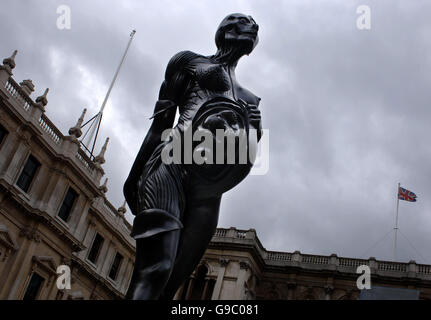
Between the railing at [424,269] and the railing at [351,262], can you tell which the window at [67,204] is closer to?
the railing at [351,262]

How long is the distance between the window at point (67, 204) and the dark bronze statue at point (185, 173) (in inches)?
882

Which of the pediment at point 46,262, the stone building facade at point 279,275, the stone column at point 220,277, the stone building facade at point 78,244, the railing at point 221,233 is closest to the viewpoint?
the stone building facade at point 78,244

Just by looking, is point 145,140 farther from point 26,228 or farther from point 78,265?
point 78,265

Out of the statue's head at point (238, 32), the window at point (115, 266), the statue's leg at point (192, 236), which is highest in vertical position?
the window at point (115, 266)

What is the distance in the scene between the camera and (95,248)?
27.6 metres

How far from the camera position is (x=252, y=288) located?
34938mm

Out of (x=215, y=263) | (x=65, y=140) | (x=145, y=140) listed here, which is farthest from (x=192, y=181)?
(x=215, y=263)

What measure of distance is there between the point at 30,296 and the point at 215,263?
50.5 ft

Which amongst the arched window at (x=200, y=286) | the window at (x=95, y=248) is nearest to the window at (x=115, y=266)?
the window at (x=95, y=248)

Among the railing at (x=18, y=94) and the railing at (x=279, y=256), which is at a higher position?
the railing at (x=279, y=256)

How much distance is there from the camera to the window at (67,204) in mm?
24188

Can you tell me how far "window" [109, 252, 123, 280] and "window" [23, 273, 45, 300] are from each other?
675 centimetres

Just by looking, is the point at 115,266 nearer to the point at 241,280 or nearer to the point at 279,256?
the point at 241,280

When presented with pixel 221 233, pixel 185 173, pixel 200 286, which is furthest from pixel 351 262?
pixel 185 173
